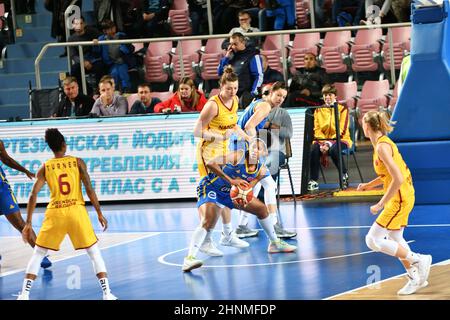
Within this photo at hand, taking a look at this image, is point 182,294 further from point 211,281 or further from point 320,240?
point 320,240

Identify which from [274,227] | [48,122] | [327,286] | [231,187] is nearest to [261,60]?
[48,122]

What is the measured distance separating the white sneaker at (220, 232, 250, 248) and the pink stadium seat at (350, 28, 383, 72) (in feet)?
25.6

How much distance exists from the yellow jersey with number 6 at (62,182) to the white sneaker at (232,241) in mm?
3200

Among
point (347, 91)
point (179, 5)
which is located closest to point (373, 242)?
point (347, 91)

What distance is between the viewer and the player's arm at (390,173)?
32.3 feet

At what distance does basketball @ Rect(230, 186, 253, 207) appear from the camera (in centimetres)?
1149

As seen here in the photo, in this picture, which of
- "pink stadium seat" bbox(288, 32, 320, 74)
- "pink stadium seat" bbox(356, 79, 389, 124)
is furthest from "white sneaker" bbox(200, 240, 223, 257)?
"pink stadium seat" bbox(288, 32, 320, 74)

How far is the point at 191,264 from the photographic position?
11484 millimetres

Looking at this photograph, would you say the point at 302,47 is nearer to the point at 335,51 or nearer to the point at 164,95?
the point at 335,51

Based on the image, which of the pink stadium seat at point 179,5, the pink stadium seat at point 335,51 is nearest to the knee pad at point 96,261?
the pink stadium seat at point 335,51

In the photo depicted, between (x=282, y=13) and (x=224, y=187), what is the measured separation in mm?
9422

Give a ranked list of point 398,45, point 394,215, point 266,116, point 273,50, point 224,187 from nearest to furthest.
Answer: point 394,215, point 224,187, point 266,116, point 398,45, point 273,50

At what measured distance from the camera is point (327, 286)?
10336 mm
